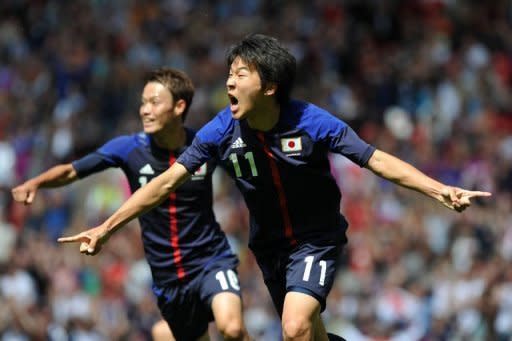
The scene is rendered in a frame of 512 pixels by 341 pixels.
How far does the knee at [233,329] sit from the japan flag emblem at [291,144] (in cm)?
144

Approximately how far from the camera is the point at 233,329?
8.41 metres

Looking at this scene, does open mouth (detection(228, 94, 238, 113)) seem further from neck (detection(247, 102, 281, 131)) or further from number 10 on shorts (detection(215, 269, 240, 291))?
number 10 on shorts (detection(215, 269, 240, 291))

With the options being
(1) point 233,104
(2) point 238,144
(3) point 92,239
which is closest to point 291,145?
(2) point 238,144

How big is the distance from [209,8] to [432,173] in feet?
17.6

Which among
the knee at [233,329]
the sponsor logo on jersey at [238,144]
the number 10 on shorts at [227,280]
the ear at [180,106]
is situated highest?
the ear at [180,106]

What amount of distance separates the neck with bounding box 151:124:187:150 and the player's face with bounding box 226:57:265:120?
1431 mm

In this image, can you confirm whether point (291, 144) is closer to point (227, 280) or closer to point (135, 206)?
point (135, 206)

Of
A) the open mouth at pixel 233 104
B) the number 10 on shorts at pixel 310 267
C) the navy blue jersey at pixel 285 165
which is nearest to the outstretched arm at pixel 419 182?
the navy blue jersey at pixel 285 165

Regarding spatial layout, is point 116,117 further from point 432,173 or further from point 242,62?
point 242,62

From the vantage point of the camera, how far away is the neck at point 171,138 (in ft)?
29.7

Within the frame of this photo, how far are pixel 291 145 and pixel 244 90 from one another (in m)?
0.48

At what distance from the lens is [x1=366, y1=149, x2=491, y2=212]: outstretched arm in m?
7.09

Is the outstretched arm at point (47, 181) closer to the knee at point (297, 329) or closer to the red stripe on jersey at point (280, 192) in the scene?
the red stripe on jersey at point (280, 192)

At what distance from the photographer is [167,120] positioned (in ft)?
29.6
